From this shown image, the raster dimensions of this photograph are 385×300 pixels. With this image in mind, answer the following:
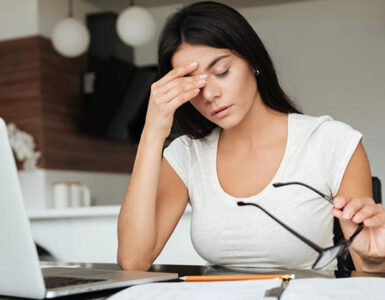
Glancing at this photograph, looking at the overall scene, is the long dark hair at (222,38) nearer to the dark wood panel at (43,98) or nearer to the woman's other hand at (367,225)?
the woman's other hand at (367,225)

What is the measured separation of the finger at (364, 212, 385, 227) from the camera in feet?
3.65

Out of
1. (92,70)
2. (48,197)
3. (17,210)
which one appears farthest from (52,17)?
(17,210)

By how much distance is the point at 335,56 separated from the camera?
506 centimetres

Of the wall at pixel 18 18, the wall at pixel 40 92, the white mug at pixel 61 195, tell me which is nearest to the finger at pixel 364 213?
the white mug at pixel 61 195

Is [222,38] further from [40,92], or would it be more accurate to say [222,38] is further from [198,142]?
[40,92]

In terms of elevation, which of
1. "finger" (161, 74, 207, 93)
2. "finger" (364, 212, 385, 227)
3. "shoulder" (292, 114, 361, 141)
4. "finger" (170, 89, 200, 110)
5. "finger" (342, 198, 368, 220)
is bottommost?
"finger" (364, 212, 385, 227)

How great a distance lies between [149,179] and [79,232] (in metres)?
2.03

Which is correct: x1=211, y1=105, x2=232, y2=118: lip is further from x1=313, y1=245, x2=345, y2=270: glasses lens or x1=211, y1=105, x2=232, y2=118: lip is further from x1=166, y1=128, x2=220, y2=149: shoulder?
x1=313, y1=245, x2=345, y2=270: glasses lens

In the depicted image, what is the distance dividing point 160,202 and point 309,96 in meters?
3.69

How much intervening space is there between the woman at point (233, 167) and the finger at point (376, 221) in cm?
29

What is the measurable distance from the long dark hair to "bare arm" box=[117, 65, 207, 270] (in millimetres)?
102

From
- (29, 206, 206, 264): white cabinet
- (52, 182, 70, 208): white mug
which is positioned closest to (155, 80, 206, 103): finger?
(29, 206, 206, 264): white cabinet

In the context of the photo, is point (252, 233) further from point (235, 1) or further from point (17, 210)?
point (235, 1)

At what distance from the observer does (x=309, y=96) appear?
16.8 ft
